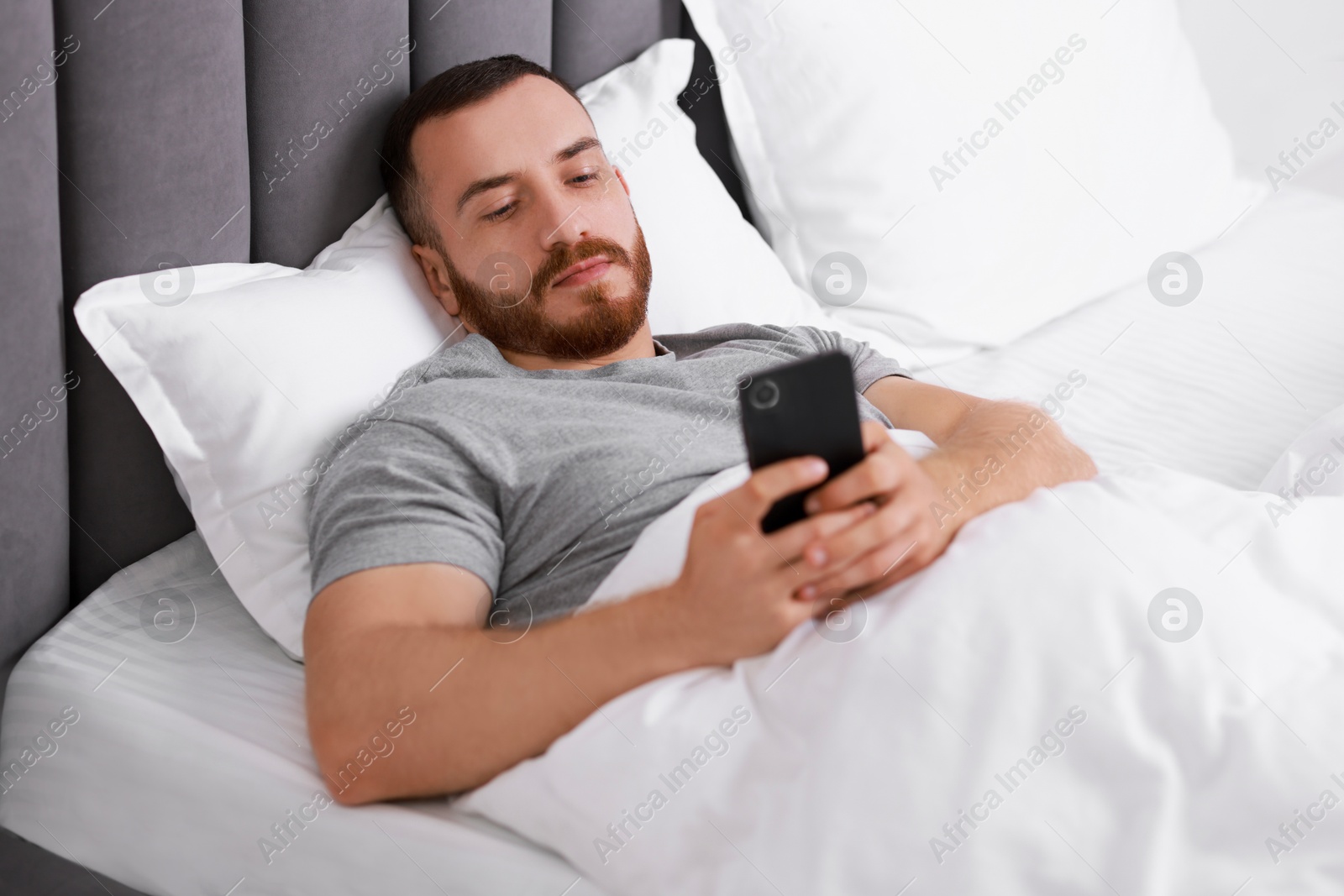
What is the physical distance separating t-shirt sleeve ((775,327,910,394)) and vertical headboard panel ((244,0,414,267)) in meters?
0.53

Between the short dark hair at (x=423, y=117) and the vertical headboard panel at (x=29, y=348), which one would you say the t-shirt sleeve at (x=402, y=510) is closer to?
the vertical headboard panel at (x=29, y=348)

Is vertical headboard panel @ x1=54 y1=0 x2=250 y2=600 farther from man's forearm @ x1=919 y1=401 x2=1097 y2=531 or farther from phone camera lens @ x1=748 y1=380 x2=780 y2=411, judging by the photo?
man's forearm @ x1=919 y1=401 x2=1097 y2=531

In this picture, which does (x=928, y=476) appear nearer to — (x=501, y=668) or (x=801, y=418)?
(x=801, y=418)

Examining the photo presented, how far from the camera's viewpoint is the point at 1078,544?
732mm

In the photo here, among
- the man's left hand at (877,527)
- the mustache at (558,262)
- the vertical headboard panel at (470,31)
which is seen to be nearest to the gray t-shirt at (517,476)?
the mustache at (558,262)

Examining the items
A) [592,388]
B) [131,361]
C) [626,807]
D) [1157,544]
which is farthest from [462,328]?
[1157,544]

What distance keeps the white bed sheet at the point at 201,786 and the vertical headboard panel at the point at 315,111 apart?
16.6 inches

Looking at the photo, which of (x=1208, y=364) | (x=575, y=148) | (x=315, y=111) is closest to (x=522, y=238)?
(x=575, y=148)

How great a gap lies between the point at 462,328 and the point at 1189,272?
1.25 metres

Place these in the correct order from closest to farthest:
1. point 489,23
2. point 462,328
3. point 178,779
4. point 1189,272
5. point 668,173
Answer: point 178,779 < point 462,328 < point 489,23 < point 668,173 < point 1189,272

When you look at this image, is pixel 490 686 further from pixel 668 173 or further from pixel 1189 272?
pixel 1189 272

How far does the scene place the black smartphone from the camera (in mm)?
640

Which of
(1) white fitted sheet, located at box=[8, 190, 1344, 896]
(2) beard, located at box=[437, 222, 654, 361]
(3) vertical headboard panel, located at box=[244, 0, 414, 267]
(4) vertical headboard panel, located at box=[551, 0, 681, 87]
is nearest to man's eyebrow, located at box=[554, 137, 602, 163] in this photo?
(2) beard, located at box=[437, 222, 654, 361]

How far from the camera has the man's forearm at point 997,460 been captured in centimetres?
91
